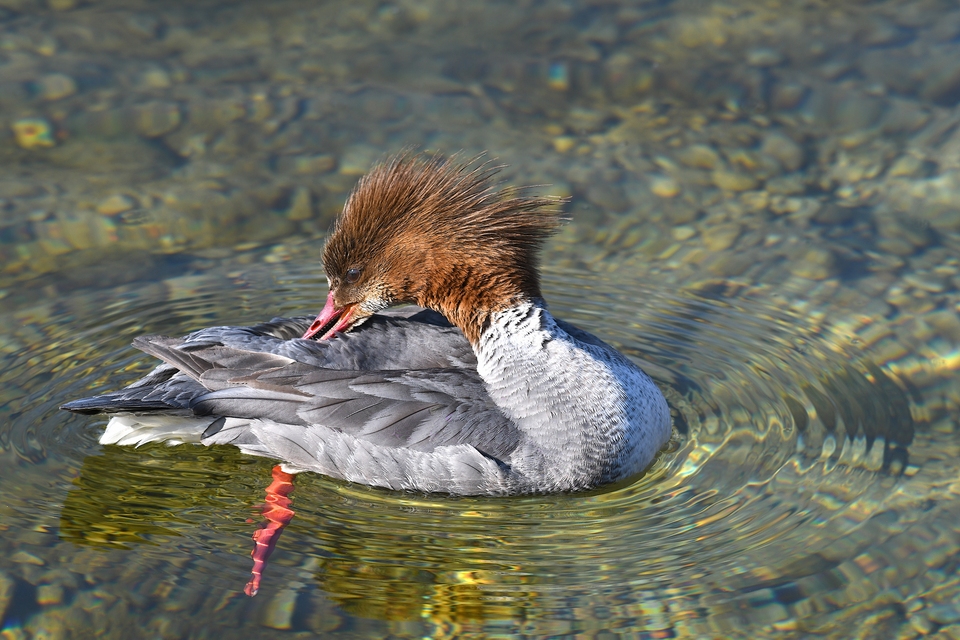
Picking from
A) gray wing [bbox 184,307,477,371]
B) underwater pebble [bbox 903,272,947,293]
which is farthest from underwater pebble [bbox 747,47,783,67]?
gray wing [bbox 184,307,477,371]

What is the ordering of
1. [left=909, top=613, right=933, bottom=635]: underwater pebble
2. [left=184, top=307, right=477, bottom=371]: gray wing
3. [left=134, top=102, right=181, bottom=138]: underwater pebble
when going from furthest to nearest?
1. [left=134, top=102, right=181, bottom=138]: underwater pebble
2. [left=184, top=307, right=477, bottom=371]: gray wing
3. [left=909, top=613, right=933, bottom=635]: underwater pebble

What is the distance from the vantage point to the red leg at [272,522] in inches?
213

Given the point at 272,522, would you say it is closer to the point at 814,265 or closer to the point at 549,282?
the point at 549,282

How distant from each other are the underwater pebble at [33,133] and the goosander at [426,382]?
330 centimetres

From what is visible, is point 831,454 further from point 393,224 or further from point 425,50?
point 425,50

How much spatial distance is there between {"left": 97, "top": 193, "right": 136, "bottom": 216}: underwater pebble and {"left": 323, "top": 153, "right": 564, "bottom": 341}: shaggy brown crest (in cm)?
275

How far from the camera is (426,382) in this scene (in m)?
5.98

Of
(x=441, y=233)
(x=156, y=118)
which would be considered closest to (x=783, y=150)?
(x=441, y=233)

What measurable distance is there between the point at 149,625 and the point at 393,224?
225 cm

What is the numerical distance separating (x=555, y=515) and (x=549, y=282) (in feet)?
7.55

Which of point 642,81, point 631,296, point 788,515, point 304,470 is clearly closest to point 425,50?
point 642,81

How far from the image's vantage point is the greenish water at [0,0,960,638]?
538 cm

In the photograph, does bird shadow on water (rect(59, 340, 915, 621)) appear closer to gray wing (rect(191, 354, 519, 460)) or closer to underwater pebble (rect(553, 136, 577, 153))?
gray wing (rect(191, 354, 519, 460))

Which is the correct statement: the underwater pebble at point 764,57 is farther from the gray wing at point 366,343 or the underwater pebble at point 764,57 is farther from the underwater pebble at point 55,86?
the underwater pebble at point 55,86
